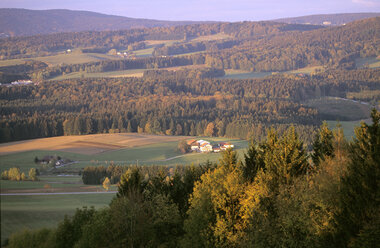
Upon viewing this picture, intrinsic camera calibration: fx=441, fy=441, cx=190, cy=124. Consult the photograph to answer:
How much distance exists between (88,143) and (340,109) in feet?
250

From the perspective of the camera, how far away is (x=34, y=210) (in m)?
34.6

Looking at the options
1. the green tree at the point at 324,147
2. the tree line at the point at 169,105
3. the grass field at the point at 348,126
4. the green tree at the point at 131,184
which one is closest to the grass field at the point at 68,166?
the green tree at the point at 131,184

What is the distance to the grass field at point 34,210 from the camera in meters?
31.5

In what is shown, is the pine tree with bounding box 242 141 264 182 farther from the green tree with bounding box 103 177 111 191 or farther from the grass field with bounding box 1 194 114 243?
the green tree with bounding box 103 177 111 191

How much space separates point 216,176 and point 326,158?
27.3 ft

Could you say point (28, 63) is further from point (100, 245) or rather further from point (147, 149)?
point (100, 245)

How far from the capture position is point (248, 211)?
89.7ft

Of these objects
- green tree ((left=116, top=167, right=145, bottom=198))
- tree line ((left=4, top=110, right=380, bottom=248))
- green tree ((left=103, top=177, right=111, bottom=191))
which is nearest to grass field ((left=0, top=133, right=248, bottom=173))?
green tree ((left=103, top=177, right=111, bottom=191))

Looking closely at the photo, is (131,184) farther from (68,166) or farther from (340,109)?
(340,109)

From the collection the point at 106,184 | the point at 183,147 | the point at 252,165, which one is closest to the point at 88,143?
the point at 183,147

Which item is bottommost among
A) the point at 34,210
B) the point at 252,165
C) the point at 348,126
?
the point at 348,126

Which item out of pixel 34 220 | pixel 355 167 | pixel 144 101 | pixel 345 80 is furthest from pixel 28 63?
pixel 355 167

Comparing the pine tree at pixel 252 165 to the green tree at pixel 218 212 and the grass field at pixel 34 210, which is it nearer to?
the green tree at pixel 218 212

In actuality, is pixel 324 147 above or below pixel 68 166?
above
